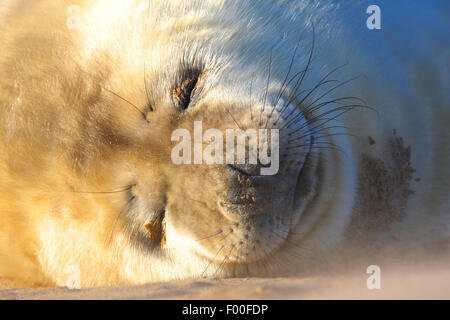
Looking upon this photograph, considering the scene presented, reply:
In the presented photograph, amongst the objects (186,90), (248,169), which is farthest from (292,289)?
(186,90)

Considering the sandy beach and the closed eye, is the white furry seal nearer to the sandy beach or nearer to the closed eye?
the closed eye

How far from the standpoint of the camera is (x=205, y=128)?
2648mm

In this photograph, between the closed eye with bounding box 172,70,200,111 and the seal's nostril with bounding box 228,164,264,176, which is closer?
the seal's nostril with bounding box 228,164,264,176

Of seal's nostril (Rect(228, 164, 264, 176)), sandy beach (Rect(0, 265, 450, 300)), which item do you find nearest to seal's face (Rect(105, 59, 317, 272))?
seal's nostril (Rect(228, 164, 264, 176))

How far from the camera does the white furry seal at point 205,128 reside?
2.73 metres

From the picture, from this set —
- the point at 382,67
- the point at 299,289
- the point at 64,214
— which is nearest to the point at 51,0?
the point at 64,214

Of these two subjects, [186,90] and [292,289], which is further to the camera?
[186,90]

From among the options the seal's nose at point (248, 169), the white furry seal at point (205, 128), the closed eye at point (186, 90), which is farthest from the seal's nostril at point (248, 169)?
the closed eye at point (186, 90)

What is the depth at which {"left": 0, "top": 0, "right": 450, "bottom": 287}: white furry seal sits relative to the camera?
2.73 m

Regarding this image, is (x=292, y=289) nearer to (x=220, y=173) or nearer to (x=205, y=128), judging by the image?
(x=220, y=173)

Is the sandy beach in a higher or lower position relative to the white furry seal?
lower

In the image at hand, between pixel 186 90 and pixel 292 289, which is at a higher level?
pixel 186 90

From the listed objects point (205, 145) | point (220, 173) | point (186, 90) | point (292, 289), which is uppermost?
point (186, 90)

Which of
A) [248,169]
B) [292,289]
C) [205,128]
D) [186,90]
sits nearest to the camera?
[292,289]
